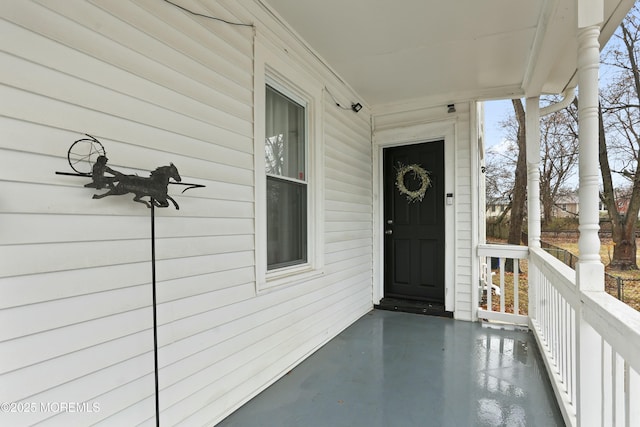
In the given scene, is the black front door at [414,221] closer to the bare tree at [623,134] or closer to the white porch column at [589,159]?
the bare tree at [623,134]

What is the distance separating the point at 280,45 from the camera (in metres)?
2.58

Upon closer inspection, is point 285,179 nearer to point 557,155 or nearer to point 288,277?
point 288,277

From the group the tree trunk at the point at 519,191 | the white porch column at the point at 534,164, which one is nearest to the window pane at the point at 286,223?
the white porch column at the point at 534,164

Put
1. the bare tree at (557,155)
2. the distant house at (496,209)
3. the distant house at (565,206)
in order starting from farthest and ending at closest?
the distant house at (496,209) < the bare tree at (557,155) < the distant house at (565,206)

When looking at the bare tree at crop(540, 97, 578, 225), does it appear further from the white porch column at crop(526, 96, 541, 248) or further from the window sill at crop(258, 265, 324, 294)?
the window sill at crop(258, 265, 324, 294)

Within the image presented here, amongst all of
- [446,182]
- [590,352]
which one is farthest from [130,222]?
[446,182]

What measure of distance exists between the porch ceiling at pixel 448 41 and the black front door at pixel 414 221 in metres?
0.93

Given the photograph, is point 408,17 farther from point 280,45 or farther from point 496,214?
point 496,214

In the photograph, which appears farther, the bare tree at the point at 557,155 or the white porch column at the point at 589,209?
the bare tree at the point at 557,155

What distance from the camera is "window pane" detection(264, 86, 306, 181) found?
258cm

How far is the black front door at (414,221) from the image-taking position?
4.27 m

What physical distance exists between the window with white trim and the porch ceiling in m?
0.67

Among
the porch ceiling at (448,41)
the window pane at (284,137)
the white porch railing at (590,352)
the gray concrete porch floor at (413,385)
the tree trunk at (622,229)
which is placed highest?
the porch ceiling at (448,41)

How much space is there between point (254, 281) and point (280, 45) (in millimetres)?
1864
